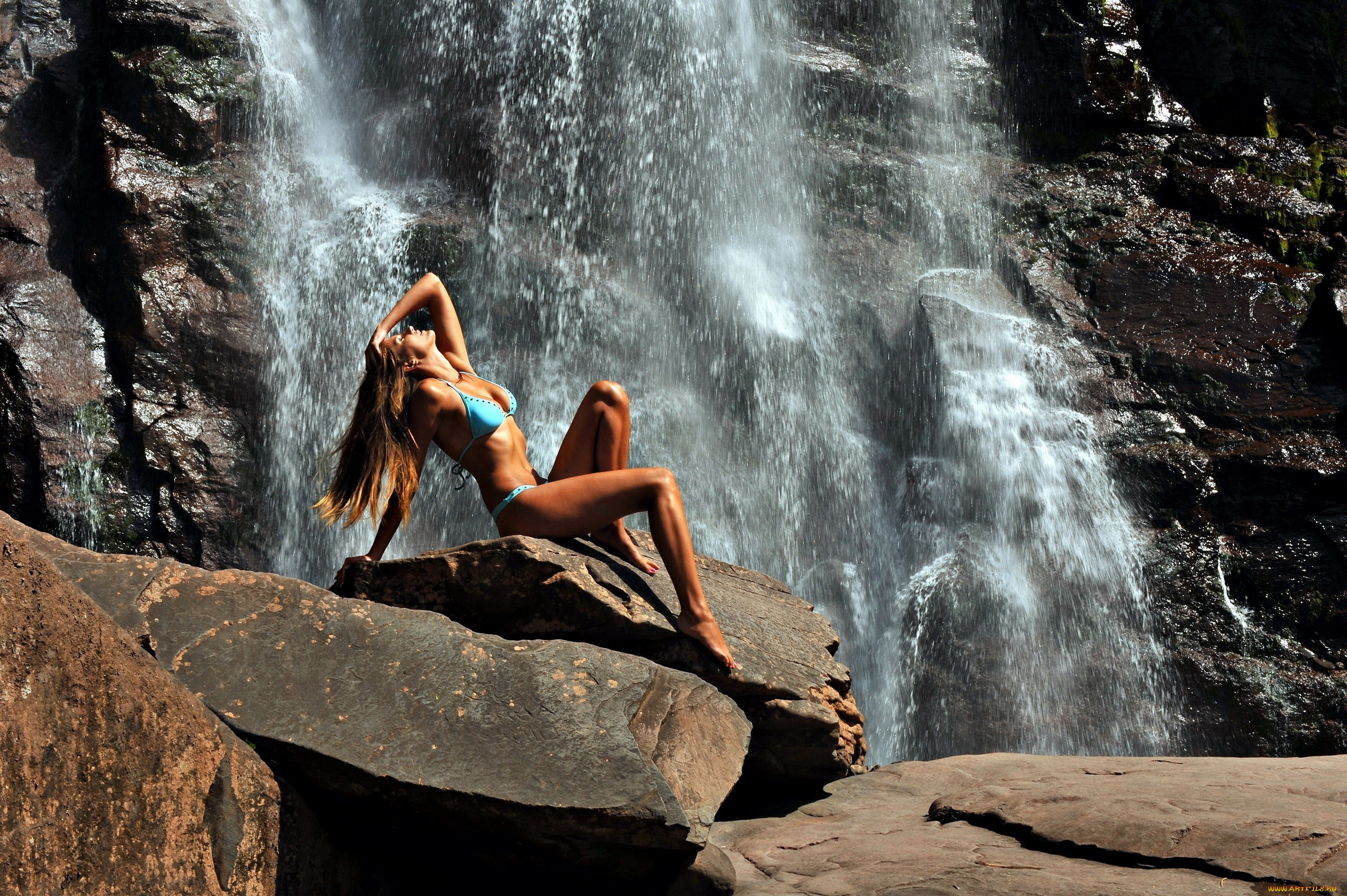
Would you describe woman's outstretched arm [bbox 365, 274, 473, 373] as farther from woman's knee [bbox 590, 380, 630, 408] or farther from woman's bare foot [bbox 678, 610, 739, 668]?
woman's bare foot [bbox 678, 610, 739, 668]

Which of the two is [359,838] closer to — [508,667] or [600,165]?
[508,667]

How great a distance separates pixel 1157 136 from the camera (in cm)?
1223

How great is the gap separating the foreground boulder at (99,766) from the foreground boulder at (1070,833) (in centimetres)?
183

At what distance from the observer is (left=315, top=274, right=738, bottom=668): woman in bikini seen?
4266 mm

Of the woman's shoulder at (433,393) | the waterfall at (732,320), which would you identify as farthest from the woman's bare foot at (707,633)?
the waterfall at (732,320)

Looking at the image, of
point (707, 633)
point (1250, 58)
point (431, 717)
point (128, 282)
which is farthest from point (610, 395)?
point (1250, 58)

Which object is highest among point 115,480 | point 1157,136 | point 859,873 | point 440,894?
point 1157,136

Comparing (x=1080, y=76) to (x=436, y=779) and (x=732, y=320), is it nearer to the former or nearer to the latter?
(x=732, y=320)

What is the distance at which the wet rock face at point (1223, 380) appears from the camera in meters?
8.42

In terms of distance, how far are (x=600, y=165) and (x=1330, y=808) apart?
32.2 feet

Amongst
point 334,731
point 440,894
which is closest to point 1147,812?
point 440,894

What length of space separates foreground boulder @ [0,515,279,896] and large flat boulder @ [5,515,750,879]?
36 cm

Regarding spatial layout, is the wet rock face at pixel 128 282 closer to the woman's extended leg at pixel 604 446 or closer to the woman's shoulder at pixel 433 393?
the woman's shoulder at pixel 433 393

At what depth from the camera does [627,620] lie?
13.4ft
